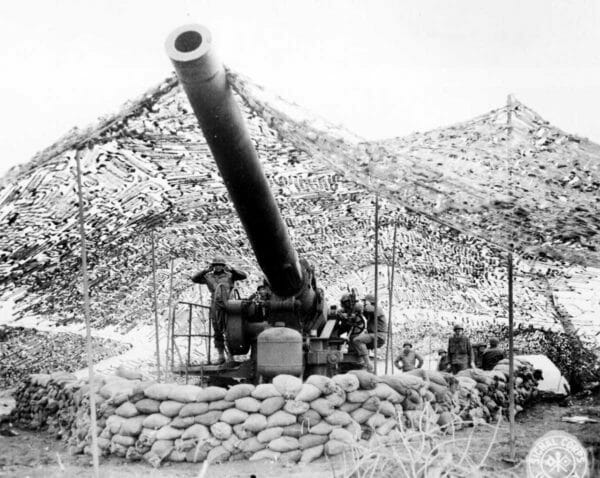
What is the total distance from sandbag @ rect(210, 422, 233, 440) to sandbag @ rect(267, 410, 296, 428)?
461 mm

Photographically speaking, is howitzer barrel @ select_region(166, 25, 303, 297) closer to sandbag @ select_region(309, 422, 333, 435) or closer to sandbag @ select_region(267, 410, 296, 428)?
sandbag @ select_region(267, 410, 296, 428)

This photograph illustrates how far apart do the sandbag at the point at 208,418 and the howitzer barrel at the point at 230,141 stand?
1744mm

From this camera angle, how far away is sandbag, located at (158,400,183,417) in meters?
7.52

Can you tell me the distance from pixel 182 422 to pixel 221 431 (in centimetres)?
47

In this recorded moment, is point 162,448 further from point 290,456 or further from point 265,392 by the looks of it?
point 290,456

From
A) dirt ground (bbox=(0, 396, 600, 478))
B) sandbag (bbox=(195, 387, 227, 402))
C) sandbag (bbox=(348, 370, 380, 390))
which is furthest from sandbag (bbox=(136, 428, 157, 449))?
sandbag (bbox=(348, 370, 380, 390))

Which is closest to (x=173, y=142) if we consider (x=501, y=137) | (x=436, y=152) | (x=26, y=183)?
(x=26, y=183)

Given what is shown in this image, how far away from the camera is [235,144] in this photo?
527 centimetres

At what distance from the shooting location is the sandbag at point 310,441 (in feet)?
24.1

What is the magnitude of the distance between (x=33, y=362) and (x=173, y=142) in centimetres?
1103

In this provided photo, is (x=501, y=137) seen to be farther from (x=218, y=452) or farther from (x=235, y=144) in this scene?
(x=218, y=452)

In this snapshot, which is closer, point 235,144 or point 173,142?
point 235,144

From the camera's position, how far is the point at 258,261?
7586 millimetres

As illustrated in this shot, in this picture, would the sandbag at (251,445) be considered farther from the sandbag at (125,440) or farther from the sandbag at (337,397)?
the sandbag at (125,440)
